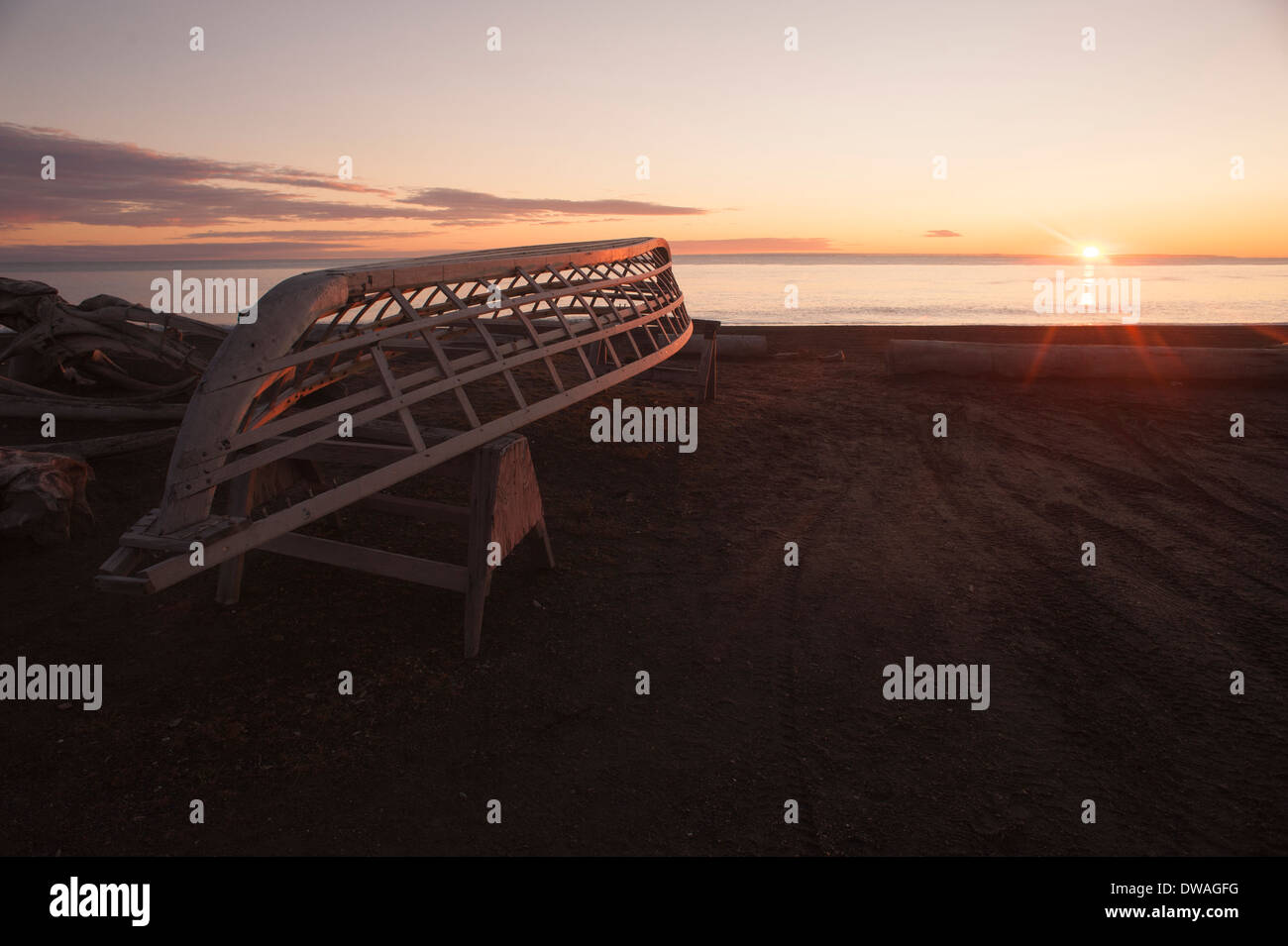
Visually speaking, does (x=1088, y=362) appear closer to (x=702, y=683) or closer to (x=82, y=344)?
(x=702, y=683)

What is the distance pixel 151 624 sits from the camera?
493 cm

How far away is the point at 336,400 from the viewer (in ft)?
16.6

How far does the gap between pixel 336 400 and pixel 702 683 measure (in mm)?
3090

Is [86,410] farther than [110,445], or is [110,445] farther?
[86,410]

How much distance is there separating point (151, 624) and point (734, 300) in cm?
3268

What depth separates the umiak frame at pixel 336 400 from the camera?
353 centimetres

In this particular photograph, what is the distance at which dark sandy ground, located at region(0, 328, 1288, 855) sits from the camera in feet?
11.2

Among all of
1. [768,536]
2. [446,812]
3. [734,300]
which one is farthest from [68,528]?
[734,300]

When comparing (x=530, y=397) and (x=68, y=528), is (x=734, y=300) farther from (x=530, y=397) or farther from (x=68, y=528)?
(x=68, y=528)
